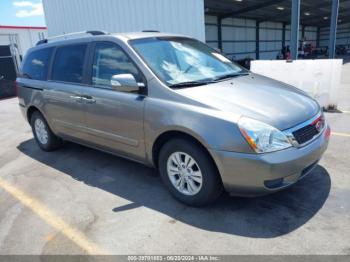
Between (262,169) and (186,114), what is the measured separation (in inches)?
34.8

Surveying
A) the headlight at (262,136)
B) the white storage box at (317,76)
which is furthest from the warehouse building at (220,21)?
the headlight at (262,136)

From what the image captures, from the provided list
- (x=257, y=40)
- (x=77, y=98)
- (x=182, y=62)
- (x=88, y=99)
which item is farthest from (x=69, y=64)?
(x=257, y=40)

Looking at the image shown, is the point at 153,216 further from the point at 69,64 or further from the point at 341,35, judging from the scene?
the point at 341,35

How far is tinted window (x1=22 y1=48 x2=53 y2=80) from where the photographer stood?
5.11 metres

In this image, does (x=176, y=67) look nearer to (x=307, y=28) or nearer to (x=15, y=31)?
(x=15, y=31)

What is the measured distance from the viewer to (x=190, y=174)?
3244mm

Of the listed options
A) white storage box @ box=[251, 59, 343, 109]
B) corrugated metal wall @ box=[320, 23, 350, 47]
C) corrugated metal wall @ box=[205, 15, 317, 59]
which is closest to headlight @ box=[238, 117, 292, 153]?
white storage box @ box=[251, 59, 343, 109]

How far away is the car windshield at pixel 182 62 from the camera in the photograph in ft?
11.5

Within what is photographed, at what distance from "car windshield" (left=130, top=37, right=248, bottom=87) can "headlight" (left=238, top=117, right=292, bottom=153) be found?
0.88 m

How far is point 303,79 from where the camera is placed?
23.7 ft

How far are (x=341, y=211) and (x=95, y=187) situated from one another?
281 cm

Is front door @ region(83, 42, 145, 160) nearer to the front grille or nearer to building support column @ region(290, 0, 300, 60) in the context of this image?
the front grille

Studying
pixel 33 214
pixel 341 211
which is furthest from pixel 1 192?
pixel 341 211

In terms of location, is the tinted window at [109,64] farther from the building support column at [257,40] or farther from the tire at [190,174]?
the building support column at [257,40]
